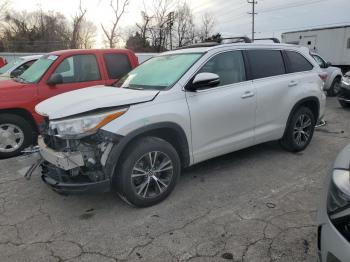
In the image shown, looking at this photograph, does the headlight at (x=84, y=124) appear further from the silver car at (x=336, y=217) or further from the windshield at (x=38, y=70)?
the windshield at (x=38, y=70)

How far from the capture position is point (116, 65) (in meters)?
6.83

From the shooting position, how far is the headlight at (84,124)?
11.1 feet

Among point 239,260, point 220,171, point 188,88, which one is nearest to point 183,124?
point 188,88

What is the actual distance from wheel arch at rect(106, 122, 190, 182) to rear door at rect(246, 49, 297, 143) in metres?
1.31

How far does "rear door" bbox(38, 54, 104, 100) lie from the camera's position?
6.08m

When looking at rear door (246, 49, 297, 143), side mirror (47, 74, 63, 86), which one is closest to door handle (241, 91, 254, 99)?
rear door (246, 49, 297, 143)

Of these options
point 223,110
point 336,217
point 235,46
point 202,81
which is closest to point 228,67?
point 235,46

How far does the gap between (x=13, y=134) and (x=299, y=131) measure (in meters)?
4.81

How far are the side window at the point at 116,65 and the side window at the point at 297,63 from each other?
3243 millimetres

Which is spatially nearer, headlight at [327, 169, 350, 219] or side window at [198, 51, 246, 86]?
headlight at [327, 169, 350, 219]

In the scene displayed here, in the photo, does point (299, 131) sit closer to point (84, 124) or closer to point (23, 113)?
point (84, 124)

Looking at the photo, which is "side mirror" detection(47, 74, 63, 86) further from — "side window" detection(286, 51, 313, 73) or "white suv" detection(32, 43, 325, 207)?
"side window" detection(286, 51, 313, 73)

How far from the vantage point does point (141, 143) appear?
11.9 feet

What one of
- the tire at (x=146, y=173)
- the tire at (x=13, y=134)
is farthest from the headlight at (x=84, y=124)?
the tire at (x=13, y=134)
